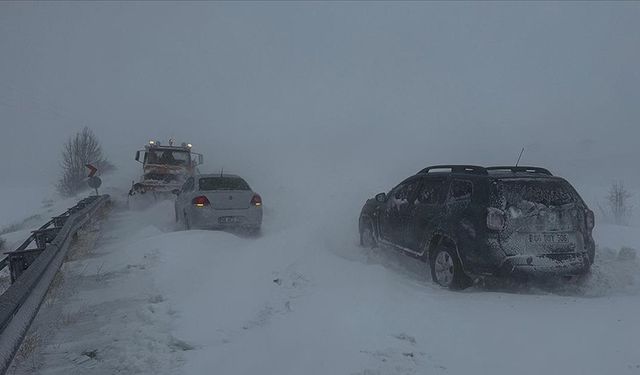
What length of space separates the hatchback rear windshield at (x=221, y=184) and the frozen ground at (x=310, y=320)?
12.6 ft

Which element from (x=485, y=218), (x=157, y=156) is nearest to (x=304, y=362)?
(x=485, y=218)

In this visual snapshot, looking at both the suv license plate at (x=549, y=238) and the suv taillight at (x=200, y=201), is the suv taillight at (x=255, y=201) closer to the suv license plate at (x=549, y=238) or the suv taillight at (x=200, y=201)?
the suv taillight at (x=200, y=201)

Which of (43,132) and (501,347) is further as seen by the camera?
(43,132)

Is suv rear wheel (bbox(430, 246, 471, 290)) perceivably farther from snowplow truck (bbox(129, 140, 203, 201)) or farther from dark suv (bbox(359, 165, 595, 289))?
snowplow truck (bbox(129, 140, 203, 201))

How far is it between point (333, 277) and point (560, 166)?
43.5 m

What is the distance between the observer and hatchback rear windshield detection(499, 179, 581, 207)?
20.5ft

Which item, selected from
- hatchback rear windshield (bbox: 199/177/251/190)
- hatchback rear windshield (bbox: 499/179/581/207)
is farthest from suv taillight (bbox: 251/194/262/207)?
hatchback rear windshield (bbox: 499/179/581/207)

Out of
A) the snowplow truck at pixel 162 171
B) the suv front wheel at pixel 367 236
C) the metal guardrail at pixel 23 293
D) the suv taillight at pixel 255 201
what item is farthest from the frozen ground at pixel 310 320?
the snowplow truck at pixel 162 171

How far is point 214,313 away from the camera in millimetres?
5203

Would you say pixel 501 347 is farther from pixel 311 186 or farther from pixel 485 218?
pixel 311 186

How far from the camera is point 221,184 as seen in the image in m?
12.1

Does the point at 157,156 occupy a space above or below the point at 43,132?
below

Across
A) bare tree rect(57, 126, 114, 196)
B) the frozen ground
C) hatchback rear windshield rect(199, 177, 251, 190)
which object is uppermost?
bare tree rect(57, 126, 114, 196)

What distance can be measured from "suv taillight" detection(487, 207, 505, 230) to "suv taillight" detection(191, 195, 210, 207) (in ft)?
22.9
